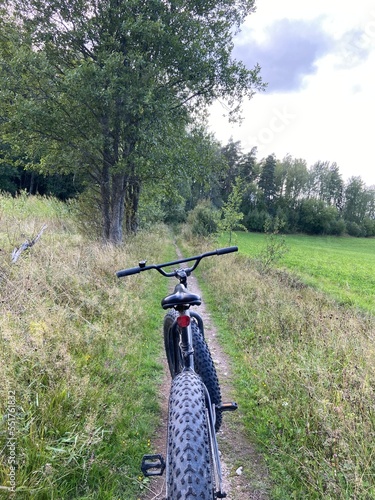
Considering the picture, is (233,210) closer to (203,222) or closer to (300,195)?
(203,222)

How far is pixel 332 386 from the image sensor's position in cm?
311

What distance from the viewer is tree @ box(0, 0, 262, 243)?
8.16m

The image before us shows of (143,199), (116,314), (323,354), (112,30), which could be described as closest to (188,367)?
(323,354)

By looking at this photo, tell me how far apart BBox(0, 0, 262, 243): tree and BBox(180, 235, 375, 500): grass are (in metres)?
7.05

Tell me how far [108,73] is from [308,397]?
9116mm

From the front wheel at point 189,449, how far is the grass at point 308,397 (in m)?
1.41

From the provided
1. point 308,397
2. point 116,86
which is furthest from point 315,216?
point 308,397

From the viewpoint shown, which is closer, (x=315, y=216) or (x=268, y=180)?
(x=268, y=180)

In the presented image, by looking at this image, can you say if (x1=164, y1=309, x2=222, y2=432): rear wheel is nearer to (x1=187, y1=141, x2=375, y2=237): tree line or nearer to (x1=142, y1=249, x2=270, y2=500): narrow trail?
(x1=142, y1=249, x2=270, y2=500): narrow trail

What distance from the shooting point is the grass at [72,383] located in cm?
204

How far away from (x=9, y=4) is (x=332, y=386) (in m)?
12.8

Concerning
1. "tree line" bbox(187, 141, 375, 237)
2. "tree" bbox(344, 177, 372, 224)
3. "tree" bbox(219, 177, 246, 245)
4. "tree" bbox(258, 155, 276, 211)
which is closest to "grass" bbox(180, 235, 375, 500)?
"tree" bbox(219, 177, 246, 245)

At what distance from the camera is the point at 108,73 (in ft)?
26.5

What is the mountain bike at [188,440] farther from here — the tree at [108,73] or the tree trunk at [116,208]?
the tree trunk at [116,208]
